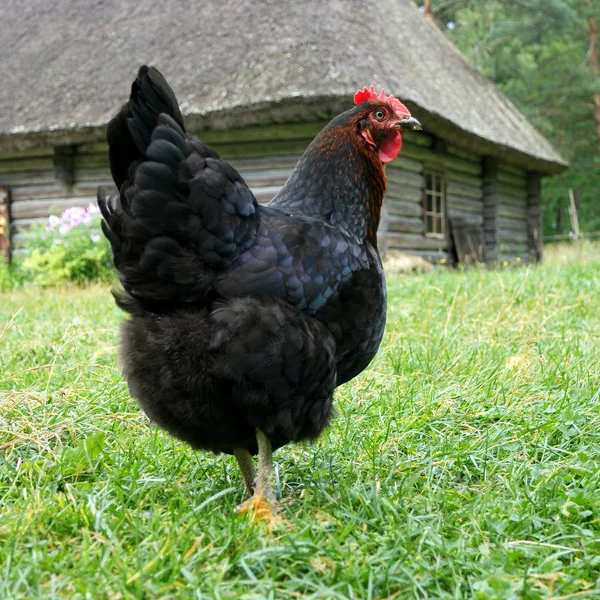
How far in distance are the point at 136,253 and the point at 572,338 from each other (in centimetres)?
308

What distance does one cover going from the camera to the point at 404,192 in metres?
10.5

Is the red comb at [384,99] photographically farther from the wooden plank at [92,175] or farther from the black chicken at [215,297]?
the wooden plank at [92,175]

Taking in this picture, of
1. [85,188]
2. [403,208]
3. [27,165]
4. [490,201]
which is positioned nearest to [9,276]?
[85,188]

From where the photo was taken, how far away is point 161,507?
6.78ft

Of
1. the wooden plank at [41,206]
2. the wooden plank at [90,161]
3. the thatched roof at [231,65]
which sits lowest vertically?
the wooden plank at [41,206]

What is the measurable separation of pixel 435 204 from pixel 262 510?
34.9ft

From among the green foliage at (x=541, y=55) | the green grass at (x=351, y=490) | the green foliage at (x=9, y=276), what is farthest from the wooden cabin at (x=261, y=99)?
the green foliage at (x=541, y=55)

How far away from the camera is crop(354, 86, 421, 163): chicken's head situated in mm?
2615

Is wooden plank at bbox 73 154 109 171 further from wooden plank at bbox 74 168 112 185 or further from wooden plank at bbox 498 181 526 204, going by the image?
wooden plank at bbox 498 181 526 204

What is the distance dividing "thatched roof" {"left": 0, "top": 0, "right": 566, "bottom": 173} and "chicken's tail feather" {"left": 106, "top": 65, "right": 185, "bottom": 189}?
678 centimetres

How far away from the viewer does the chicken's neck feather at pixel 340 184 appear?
2.49 m

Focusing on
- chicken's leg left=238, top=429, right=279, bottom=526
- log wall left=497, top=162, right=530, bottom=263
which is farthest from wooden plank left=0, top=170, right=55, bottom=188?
chicken's leg left=238, top=429, right=279, bottom=526

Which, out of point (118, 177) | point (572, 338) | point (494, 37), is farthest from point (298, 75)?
point (494, 37)

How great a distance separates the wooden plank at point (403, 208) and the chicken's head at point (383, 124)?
7.17 metres
